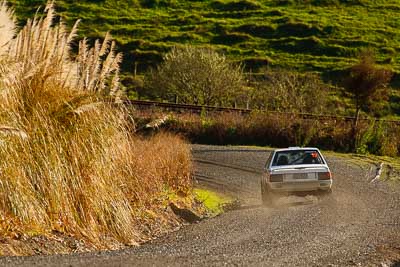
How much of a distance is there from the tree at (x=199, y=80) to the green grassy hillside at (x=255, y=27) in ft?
43.9

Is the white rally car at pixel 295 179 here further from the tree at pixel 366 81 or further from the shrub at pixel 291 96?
the shrub at pixel 291 96

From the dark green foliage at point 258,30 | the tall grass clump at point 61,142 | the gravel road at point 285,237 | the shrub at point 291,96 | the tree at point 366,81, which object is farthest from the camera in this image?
the dark green foliage at point 258,30

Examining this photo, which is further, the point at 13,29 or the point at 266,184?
the point at 266,184

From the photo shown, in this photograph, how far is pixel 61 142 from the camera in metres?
12.7

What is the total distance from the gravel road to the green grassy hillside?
4173 centimetres

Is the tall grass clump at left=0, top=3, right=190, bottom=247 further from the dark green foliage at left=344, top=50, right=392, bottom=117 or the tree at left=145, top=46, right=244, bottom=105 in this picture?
the tree at left=145, top=46, right=244, bottom=105

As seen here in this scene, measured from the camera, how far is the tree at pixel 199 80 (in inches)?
1972

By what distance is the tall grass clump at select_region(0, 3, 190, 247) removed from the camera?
12.0m

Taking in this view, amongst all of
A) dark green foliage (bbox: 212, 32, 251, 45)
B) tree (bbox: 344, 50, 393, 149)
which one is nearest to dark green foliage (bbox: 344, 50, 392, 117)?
tree (bbox: 344, 50, 393, 149)

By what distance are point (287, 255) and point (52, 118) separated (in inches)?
159

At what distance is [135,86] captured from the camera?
5922 centimetres

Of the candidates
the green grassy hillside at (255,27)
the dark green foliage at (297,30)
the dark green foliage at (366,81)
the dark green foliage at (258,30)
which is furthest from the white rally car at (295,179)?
the dark green foliage at (258,30)

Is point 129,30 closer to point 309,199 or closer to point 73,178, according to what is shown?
point 309,199

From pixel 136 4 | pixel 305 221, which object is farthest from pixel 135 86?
pixel 305 221
